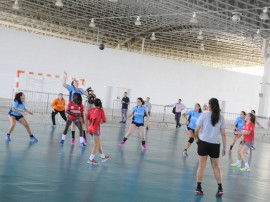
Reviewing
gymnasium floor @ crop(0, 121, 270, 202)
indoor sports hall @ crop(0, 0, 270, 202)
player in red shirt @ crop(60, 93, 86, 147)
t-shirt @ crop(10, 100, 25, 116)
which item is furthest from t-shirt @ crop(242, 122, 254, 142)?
t-shirt @ crop(10, 100, 25, 116)

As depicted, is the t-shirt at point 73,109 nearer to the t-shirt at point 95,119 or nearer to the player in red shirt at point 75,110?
the player in red shirt at point 75,110

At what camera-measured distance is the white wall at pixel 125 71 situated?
31.0m

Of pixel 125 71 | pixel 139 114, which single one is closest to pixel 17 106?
pixel 139 114

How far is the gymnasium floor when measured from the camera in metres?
6.83

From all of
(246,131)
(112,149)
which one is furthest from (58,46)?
(246,131)

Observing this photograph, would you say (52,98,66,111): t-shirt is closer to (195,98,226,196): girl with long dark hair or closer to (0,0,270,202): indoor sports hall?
(0,0,270,202): indoor sports hall

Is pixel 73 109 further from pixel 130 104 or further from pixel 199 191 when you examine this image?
pixel 130 104

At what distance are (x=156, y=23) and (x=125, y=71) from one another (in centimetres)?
485

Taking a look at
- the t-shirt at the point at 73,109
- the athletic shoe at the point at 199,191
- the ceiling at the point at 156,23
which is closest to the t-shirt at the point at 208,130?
the athletic shoe at the point at 199,191

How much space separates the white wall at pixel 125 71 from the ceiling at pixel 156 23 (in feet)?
10.1

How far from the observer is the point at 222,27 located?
3381 cm

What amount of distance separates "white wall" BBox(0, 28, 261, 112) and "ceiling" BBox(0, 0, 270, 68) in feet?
10.1

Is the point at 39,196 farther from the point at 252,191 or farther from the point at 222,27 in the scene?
the point at 222,27

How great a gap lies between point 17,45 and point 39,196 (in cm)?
2606
